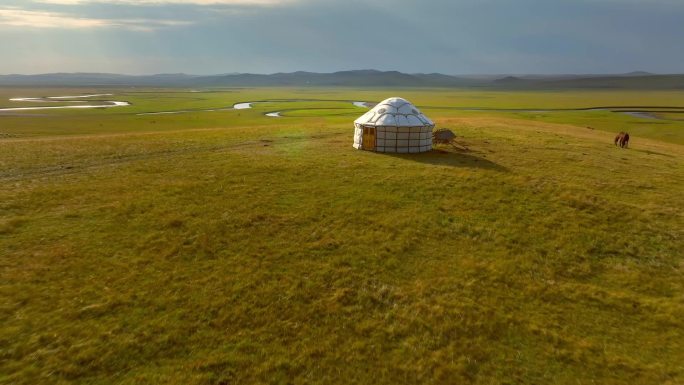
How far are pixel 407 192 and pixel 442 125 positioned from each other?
2643 centimetres

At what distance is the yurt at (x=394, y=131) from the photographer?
2989 cm

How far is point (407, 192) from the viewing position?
21250 mm

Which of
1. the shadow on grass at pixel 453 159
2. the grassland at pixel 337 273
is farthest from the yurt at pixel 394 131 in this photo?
the grassland at pixel 337 273

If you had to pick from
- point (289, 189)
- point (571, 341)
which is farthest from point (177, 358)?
point (289, 189)

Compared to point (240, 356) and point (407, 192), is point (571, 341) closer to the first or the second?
point (240, 356)

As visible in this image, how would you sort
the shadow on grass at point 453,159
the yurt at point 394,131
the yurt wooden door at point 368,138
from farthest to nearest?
the yurt wooden door at point 368,138 < the yurt at point 394,131 < the shadow on grass at point 453,159

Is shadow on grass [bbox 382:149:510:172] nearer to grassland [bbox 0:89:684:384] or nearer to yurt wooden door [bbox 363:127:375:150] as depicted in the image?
grassland [bbox 0:89:684:384]

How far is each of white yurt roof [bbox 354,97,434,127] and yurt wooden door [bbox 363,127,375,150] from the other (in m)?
0.46

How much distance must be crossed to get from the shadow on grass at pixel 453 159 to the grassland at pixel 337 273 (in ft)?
2.67

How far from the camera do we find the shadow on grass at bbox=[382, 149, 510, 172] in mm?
26312

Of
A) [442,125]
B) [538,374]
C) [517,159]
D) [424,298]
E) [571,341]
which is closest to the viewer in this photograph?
[538,374]

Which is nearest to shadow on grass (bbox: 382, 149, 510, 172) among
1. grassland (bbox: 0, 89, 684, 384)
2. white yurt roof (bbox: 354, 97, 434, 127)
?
grassland (bbox: 0, 89, 684, 384)

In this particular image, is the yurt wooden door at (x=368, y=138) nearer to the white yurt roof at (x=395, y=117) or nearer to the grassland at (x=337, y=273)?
the white yurt roof at (x=395, y=117)

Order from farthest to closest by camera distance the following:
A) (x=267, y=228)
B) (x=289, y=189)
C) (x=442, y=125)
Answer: (x=442, y=125)
(x=289, y=189)
(x=267, y=228)
